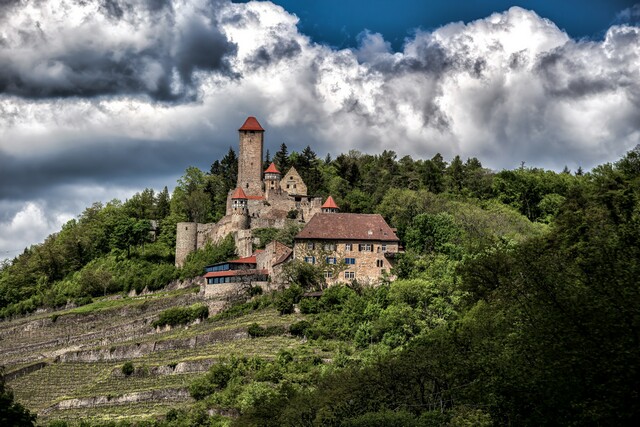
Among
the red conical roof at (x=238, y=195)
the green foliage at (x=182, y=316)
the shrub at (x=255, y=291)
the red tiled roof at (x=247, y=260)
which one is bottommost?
the green foliage at (x=182, y=316)

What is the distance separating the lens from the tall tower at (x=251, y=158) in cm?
9994

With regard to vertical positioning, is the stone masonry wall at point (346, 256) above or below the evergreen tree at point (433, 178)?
below

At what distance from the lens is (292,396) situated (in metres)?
46.1

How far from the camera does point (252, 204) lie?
295 feet

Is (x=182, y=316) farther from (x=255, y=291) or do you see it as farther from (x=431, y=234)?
(x=431, y=234)

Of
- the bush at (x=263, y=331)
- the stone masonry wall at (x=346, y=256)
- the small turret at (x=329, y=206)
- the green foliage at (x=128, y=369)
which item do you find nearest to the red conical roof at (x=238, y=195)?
the small turret at (x=329, y=206)

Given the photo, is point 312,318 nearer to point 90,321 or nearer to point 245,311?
point 245,311

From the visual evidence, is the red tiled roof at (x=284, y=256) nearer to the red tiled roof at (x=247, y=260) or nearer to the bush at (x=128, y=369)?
the red tiled roof at (x=247, y=260)

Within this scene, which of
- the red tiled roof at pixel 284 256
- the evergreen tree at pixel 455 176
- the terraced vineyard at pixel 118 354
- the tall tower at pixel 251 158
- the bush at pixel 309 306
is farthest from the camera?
the evergreen tree at pixel 455 176

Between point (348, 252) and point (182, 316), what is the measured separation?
48.9ft

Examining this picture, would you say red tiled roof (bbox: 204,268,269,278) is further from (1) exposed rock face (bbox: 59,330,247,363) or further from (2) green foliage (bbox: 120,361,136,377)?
(2) green foliage (bbox: 120,361,136,377)

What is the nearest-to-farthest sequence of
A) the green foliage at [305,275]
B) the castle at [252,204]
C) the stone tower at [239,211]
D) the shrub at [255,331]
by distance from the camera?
1. the shrub at [255,331]
2. the green foliage at [305,275]
3. the castle at [252,204]
4. the stone tower at [239,211]

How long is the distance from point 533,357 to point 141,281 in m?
64.6

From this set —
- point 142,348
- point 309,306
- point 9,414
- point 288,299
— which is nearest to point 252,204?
point 288,299
